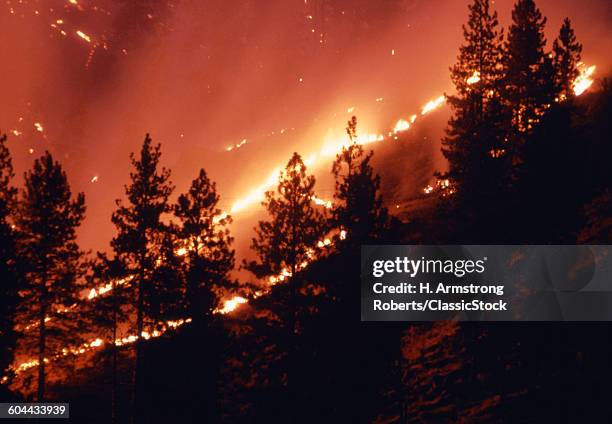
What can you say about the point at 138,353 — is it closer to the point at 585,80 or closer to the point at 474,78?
the point at 474,78

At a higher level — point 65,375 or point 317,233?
point 317,233

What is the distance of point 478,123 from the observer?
24.8 m

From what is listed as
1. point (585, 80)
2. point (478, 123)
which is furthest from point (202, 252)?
point (585, 80)

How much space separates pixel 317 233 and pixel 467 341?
296 inches

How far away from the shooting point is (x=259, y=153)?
14062 cm

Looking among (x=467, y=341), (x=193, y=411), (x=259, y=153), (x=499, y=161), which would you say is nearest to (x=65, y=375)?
(x=193, y=411)

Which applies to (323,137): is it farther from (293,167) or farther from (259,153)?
(293,167)

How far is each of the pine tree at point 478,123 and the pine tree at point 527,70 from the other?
85cm

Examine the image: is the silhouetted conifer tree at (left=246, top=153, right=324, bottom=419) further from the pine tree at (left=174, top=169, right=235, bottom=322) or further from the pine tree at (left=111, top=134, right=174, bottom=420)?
the pine tree at (left=111, top=134, right=174, bottom=420)

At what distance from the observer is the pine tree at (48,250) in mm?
25031

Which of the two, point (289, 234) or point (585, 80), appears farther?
point (585, 80)

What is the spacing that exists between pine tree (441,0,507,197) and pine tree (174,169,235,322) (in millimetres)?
11607

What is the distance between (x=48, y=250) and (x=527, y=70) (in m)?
29.8

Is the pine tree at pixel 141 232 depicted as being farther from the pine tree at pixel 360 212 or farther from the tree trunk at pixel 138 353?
the pine tree at pixel 360 212
